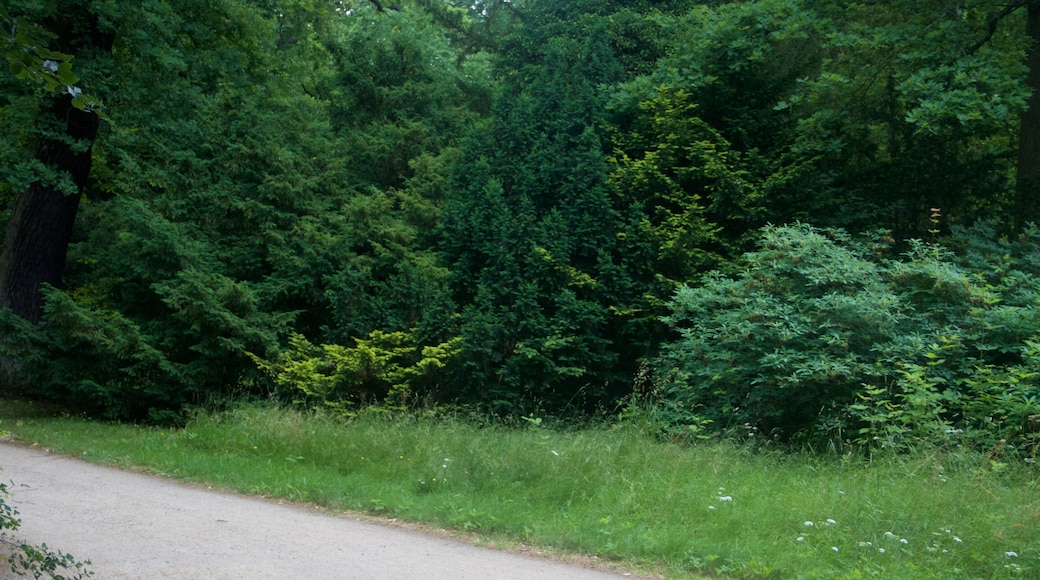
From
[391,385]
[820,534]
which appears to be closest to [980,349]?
[820,534]

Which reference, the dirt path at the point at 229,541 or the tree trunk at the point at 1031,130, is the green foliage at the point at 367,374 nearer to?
the dirt path at the point at 229,541

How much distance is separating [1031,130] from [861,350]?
6910 mm

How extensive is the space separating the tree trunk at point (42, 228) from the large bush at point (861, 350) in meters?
11.4

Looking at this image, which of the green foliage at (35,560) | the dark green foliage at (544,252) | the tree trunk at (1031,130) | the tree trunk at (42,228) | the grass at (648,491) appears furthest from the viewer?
the tree trunk at (42,228)

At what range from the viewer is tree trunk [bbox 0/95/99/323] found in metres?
14.7

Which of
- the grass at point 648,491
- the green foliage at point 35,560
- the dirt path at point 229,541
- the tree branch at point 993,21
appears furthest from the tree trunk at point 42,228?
the tree branch at point 993,21

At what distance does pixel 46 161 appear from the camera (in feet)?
48.1

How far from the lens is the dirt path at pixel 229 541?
18.5 ft

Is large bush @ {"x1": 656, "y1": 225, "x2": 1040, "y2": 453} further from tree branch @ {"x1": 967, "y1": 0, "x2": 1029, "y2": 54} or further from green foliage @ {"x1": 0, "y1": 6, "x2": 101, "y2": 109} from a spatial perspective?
green foliage @ {"x1": 0, "y1": 6, "x2": 101, "y2": 109}

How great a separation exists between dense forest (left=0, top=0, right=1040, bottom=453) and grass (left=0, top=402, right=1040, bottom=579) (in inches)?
86.3

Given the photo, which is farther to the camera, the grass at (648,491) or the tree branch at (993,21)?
the tree branch at (993,21)

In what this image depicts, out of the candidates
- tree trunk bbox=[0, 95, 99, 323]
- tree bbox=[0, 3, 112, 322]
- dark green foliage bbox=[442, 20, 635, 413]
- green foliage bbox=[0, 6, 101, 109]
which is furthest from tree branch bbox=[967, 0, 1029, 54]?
tree trunk bbox=[0, 95, 99, 323]

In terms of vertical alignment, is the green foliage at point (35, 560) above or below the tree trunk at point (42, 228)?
below

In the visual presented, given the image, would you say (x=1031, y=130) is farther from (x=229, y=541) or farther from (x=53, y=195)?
(x=53, y=195)
